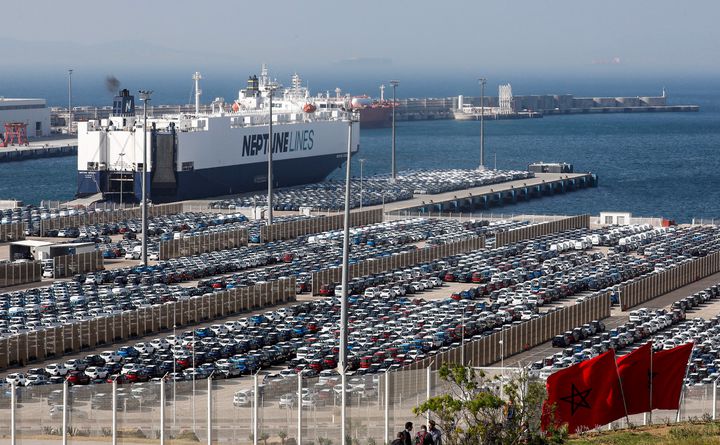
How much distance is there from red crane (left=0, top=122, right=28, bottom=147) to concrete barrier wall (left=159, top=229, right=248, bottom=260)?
86.7m

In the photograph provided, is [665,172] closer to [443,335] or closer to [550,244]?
[550,244]

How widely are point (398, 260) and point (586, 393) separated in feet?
125

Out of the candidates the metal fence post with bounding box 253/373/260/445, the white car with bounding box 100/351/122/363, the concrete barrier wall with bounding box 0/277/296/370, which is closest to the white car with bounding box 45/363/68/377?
the white car with bounding box 100/351/122/363

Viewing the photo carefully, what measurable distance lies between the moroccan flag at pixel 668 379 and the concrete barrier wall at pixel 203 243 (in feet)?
133

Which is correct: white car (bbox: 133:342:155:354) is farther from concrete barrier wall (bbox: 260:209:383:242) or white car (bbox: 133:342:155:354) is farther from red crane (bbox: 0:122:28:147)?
red crane (bbox: 0:122:28:147)

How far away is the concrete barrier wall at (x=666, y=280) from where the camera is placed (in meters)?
49.8

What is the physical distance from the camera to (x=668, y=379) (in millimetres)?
22219

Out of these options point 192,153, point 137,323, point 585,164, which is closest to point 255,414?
point 137,323

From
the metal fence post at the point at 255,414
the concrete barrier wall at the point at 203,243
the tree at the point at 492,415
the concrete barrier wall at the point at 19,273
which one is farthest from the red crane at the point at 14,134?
the tree at the point at 492,415

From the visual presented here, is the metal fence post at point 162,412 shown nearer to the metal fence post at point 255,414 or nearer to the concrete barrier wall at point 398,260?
the metal fence post at point 255,414

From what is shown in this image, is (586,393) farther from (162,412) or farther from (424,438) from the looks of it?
(162,412)

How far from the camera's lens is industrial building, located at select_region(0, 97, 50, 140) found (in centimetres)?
15412

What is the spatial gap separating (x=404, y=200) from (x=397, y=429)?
7009 centimetres

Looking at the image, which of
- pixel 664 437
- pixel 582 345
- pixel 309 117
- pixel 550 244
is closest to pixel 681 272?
pixel 550 244
